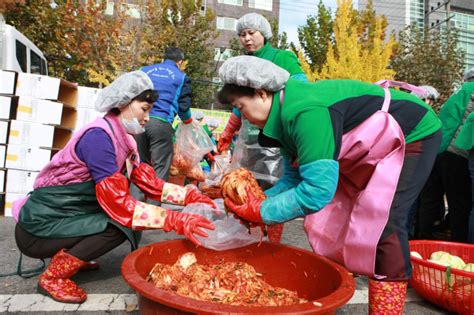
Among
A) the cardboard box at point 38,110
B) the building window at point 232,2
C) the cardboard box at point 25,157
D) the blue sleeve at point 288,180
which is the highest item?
the building window at point 232,2

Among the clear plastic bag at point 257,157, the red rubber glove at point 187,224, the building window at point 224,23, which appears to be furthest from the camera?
the building window at point 224,23

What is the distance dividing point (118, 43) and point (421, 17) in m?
31.5

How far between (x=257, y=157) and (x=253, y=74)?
6.69ft

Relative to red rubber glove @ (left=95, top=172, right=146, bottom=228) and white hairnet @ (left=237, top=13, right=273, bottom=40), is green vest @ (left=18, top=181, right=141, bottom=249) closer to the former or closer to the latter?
red rubber glove @ (left=95, top=172, right=146, bottom=228)

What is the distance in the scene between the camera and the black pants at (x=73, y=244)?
7.91 feet

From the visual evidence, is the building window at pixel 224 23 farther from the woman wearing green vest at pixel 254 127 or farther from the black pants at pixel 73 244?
the black pants at pixel 73 244

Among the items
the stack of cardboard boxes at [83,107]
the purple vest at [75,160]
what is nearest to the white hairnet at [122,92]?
the purple vest at [75,160]

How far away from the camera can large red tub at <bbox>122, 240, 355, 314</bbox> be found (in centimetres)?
132

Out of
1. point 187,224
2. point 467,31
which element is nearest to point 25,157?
point 187,224

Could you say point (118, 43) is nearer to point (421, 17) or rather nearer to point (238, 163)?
point (238, 163)

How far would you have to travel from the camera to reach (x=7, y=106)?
4758 millimetres

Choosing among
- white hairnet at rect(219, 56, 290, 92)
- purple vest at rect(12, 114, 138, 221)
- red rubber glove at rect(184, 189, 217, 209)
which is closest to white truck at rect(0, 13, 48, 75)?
purple vest at rect(12, 114, 138, 221)

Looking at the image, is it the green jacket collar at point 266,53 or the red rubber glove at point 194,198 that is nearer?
the red rubber glove at point 194,198

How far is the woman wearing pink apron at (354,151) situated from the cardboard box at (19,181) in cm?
390
